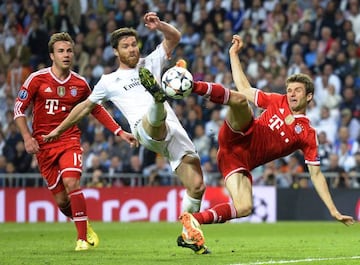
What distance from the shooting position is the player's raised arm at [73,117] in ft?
39.1

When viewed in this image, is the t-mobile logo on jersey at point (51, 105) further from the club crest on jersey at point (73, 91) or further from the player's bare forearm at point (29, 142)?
the player's bare forearm at point (29, 142)

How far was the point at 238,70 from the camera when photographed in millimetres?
11562

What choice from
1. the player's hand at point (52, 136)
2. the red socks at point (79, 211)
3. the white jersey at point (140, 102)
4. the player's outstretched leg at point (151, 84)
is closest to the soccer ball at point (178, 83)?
the player's outstretched leg at point (151, 84)

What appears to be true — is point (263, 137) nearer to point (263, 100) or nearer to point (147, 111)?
point (263, 100)

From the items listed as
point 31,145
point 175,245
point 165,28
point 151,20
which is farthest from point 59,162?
point 151,20

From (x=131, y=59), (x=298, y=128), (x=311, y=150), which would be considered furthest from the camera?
(x=131, y=59)

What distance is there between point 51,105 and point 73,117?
116 centimetres

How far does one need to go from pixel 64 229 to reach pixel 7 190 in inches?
138

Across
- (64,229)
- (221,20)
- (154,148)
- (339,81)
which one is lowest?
(64,229)

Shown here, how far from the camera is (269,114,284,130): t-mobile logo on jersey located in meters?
11.5

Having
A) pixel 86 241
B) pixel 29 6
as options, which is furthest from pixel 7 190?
pixel 86 241

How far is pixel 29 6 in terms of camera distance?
83.9 feet

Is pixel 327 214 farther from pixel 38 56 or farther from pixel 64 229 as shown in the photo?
pixel 38 56

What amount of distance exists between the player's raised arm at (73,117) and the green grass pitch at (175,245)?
54.4 inches
